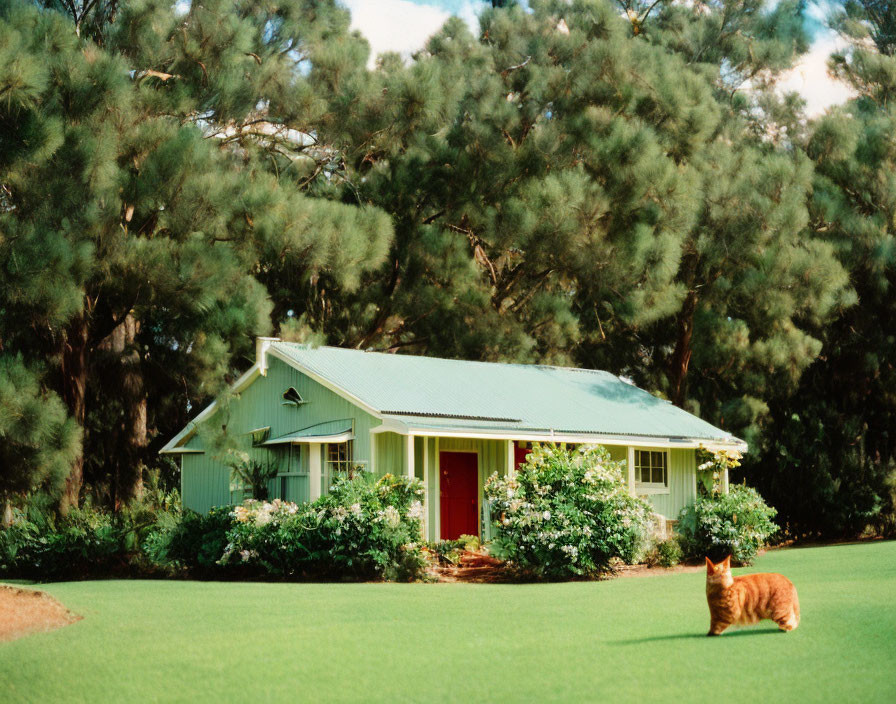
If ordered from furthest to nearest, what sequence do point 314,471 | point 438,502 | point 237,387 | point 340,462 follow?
point 237,387
point 438,502
point 340,462
point 314,471

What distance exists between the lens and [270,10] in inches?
923

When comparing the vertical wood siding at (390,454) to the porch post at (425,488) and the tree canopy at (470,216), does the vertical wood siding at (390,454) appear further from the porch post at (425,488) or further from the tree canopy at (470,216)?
the tree canopy at (470,216)

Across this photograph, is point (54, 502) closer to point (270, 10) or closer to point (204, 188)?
point (204, 188)

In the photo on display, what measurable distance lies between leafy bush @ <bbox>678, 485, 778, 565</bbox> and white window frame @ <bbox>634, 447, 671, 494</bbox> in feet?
8.18

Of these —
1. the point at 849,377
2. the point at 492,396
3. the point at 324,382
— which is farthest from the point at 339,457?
the point at 849,377

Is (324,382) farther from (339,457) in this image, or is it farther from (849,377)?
(849,377)

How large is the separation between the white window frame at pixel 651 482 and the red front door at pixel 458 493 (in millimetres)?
3300

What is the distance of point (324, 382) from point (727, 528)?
718 cm

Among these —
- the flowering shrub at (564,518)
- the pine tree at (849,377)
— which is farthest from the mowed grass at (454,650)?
the pine tree at (849,377)

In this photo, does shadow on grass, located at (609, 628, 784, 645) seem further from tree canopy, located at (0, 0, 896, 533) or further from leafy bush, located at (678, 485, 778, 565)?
tree canopy, located at (0, 0, 896, 533)

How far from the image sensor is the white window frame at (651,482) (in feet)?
67.7

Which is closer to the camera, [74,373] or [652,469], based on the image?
[74,373]

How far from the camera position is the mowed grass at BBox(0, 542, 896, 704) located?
24.0 feet

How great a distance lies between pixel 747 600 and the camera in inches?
352
